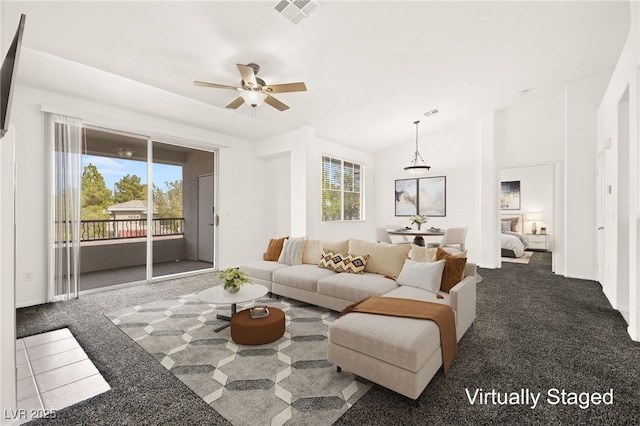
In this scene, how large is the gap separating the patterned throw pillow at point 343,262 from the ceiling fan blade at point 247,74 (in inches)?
92.0

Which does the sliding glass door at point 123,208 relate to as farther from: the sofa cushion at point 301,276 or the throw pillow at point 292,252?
the sofa cushion at point 301,276

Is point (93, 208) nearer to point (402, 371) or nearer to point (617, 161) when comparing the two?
point (402, 371)

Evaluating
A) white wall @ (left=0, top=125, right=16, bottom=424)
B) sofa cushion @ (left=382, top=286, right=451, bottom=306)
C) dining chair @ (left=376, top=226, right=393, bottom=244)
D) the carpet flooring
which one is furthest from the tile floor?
the carpet flooring

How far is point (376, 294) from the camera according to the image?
2.90 meters

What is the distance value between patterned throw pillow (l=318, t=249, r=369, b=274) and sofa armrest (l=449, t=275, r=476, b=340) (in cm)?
122

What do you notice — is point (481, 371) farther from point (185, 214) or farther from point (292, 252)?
point (185, 214)

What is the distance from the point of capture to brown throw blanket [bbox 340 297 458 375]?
204 centimetres

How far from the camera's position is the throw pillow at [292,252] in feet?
13.9

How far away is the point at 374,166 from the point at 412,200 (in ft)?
4.95

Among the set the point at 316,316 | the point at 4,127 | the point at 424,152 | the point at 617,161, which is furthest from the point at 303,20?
the point at 424,152

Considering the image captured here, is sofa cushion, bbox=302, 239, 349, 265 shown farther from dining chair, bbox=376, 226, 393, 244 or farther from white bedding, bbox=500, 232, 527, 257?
white bedding, bbox=500, 232, 527, 257

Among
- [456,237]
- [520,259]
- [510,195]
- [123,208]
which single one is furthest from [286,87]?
[510,195]

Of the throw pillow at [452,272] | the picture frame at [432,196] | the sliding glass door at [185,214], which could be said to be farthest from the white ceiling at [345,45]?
the throw pillow at [452,272]

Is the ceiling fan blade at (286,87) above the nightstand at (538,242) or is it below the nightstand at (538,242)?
above
